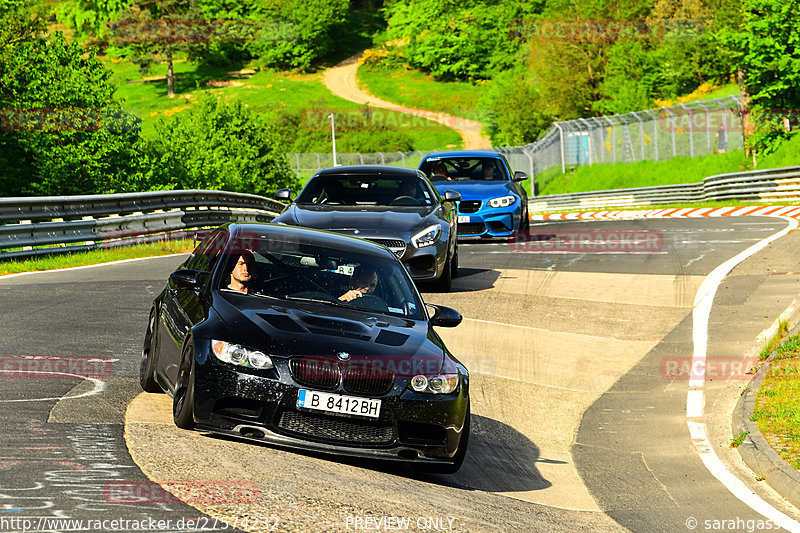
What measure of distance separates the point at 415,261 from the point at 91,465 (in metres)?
7.94

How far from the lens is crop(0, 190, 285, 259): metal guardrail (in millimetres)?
17672

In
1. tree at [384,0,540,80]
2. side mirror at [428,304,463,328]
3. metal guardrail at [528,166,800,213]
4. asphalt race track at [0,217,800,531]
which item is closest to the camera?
asphalt race track at [0,217,800,531]

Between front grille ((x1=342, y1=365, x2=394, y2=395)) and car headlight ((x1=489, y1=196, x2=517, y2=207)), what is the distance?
13876mm

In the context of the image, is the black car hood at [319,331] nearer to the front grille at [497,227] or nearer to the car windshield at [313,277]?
the car windshield at [313,277]

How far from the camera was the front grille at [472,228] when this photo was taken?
66.8 ft

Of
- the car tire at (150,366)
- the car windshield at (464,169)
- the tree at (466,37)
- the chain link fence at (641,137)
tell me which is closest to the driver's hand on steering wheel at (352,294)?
the car tire at (150,366)

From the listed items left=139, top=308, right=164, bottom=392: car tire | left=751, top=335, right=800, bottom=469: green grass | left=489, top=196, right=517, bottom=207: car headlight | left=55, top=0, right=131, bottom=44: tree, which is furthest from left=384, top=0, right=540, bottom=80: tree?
left=139, top=308, right=164, bottom=392: car tire

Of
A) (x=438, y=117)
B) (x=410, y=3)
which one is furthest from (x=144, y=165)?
(x=410, y=3)

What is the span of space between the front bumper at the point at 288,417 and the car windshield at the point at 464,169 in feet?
48.2

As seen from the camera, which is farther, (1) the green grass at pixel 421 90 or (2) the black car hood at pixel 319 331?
(1) the green grass at pixel 421 90

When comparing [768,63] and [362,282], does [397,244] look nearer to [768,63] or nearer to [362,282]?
[362,282]

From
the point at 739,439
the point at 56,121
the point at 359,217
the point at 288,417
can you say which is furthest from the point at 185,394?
the point at 56,121

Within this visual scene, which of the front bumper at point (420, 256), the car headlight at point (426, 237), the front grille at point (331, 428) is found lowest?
the front bumper at point (420, 256)

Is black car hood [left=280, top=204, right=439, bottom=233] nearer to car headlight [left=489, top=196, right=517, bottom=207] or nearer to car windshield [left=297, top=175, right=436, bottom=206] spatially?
car windshield [left=297, top=175, right=436, bottom=206]
